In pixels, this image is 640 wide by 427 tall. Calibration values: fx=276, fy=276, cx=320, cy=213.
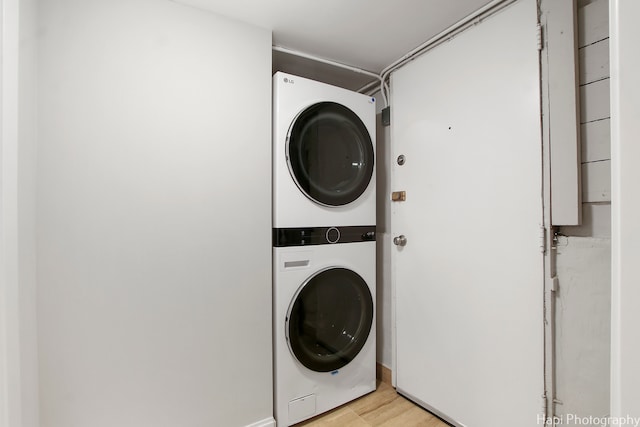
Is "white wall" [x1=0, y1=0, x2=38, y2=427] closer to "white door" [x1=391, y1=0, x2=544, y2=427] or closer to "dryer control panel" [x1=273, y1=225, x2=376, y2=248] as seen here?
"dryer control panel" [x1=273, y1=225, x2=376, y2=248]

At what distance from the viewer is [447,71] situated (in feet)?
5.35

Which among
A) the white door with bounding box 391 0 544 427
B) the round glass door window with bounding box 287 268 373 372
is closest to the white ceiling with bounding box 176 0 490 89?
the white door with bounding box 391 0 544 427

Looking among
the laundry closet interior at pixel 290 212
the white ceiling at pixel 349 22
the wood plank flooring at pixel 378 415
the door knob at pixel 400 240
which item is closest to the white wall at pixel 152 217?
the laundry closet interior at pixel 290 212

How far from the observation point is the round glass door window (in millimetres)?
1648

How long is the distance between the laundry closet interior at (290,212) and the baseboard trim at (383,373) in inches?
5.2

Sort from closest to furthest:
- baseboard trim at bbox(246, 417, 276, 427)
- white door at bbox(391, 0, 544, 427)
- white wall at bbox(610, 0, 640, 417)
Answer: white wall at bbox(610, 0, 640, 417) → white door at bbox(391, 0, 544, 427) → baseboard trim at bbox(246, 417, 276, 427)

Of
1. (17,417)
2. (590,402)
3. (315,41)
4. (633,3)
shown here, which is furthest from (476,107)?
(17,417)

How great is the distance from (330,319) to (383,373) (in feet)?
2.49

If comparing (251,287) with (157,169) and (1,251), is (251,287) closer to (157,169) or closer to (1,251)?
(157,169)

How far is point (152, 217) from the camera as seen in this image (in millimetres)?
1327

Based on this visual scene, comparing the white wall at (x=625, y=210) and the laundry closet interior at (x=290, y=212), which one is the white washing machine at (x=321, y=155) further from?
the white wall at (x=625, y=210)

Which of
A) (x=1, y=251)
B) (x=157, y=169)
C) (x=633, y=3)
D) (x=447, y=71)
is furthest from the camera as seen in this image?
(x=447, y=71)

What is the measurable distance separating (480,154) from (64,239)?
2005 millimetres

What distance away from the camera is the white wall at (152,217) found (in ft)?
3.82
